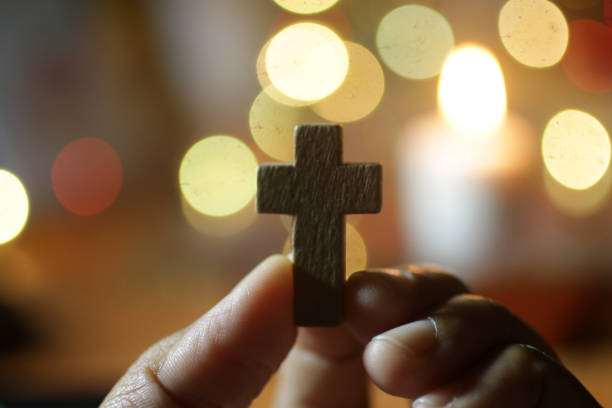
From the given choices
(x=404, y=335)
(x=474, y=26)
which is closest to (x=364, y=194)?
(x=404, y=335)

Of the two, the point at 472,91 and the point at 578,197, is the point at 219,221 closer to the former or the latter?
the point at 472,91

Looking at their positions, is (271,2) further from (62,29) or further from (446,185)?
(446,185)

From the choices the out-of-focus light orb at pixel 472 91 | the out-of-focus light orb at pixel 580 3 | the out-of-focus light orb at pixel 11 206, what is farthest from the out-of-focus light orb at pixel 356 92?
the out-of-focus light orb at pixel 11 206

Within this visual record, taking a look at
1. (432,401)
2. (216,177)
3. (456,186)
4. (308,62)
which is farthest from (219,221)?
(432,401)

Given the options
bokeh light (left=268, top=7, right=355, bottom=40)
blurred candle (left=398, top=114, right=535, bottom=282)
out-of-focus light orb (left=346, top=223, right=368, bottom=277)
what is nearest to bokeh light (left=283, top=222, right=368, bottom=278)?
out-of-focus light orb (left=346, top=223, right=368, bottom=277)

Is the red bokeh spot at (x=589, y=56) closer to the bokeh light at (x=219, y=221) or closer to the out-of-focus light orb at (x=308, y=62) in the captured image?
the out-of-focus light orb at (x=308, y=62)
